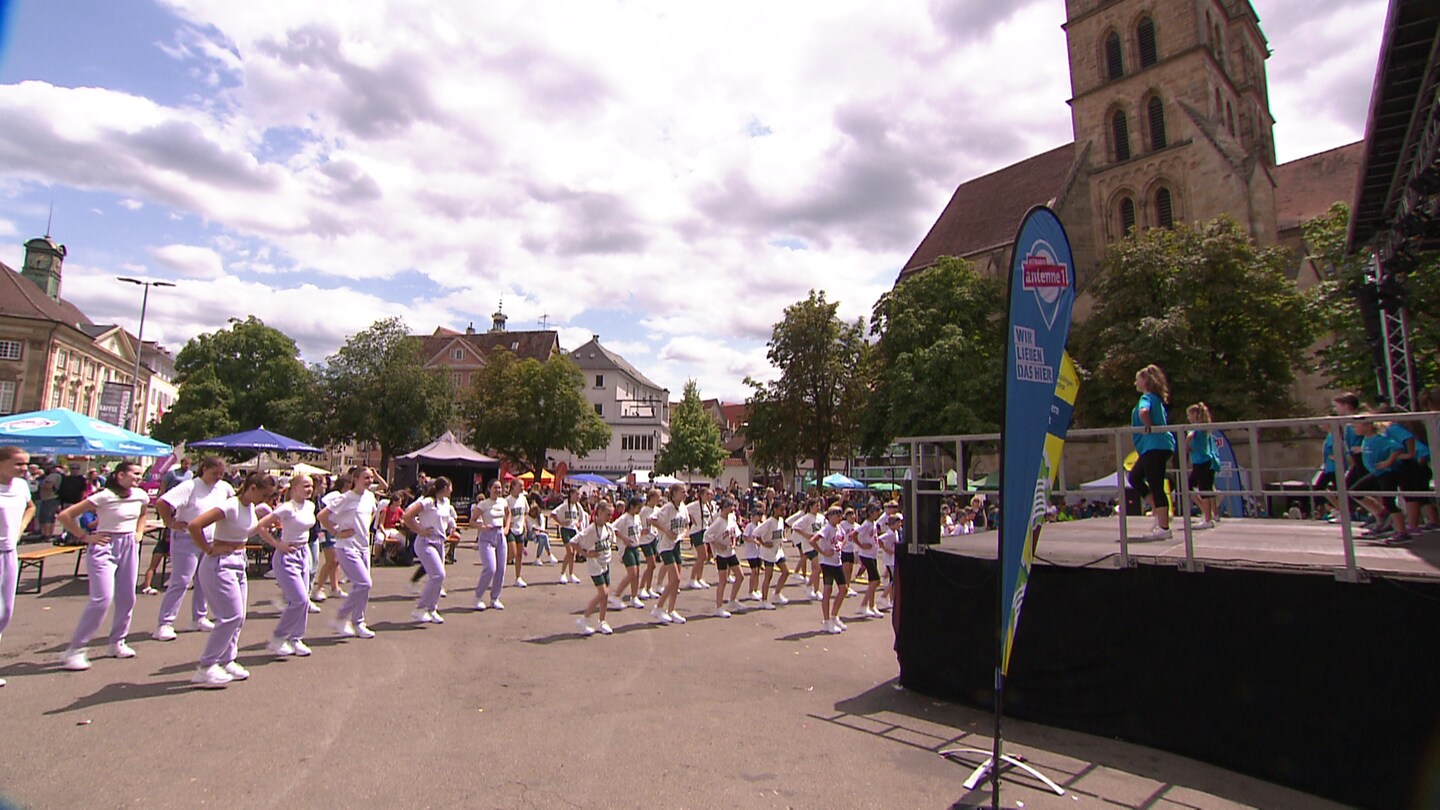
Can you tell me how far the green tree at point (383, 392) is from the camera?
3934 centimetres

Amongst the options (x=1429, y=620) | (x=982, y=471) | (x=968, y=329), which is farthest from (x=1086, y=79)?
(x=1429, y=620)

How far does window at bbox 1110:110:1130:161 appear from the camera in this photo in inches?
1596

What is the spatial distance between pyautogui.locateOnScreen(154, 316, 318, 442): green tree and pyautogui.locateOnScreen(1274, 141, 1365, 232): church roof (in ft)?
198

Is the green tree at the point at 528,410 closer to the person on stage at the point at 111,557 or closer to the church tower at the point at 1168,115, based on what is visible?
the church tower at the point at 1168,115

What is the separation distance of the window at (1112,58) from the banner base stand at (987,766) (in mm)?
45556

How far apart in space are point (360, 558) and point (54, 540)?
13.1 meters

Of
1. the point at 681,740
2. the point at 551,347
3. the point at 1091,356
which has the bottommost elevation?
the point at 681,740

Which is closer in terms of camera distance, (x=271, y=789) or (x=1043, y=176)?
(x=271, y=789)

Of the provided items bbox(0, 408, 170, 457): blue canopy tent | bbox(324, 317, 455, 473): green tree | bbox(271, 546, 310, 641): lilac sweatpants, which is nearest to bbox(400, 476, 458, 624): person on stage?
bbox(271, 546, 310, 641): lilac sweatpants

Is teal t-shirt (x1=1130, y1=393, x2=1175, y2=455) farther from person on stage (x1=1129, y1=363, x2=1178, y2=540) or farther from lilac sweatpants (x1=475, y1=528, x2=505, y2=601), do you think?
lilac sweatpants (x1=475, y1=528, x2=505, y2=601)

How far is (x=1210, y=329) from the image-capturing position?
91.5 ft

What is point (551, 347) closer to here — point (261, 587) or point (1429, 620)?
point (261, 587)

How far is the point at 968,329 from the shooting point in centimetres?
3534

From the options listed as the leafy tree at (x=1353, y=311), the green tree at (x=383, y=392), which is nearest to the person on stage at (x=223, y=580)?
the leafy tree at (x=1353, y=311)
